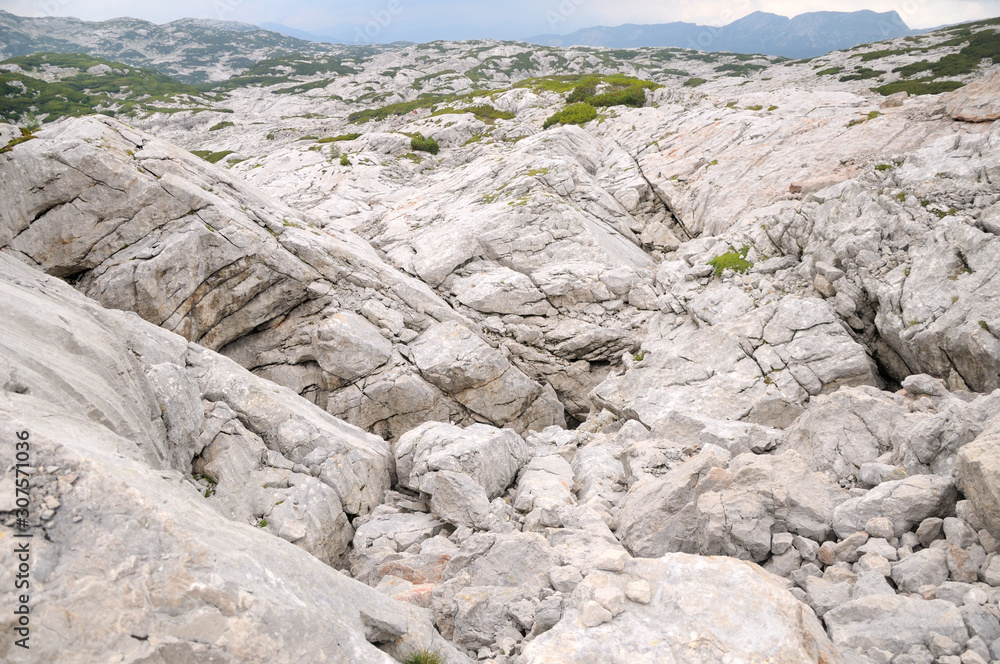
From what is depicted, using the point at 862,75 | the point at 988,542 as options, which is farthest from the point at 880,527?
the point at 862,75

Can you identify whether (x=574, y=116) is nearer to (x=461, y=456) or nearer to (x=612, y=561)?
(x=461, y=456)

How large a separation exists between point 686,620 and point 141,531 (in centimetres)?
745

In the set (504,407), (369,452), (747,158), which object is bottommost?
(504,407)

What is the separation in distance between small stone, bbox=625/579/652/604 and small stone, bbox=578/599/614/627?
46 cm

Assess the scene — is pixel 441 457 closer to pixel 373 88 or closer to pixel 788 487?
pixel 788 487

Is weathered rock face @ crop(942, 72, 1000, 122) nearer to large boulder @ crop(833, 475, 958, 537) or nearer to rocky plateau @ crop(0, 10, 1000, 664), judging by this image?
rocky plateau @ crop(0, 10, 1000, 664)

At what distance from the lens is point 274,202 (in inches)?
1115

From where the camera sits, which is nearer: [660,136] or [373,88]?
[660,136]

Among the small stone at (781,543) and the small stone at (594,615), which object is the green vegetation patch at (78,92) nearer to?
the small stone at (594,615)

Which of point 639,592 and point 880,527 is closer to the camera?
point 639,592

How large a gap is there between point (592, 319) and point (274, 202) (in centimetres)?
1949

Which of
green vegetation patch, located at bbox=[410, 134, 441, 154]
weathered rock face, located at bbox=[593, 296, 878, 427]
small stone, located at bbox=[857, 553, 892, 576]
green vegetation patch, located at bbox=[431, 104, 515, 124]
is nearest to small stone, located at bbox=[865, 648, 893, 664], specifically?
small stone, located at bbox=[857, 553, 892, 576]

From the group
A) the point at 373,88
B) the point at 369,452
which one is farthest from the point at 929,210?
the point at 373,88

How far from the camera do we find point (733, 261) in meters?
24.5
